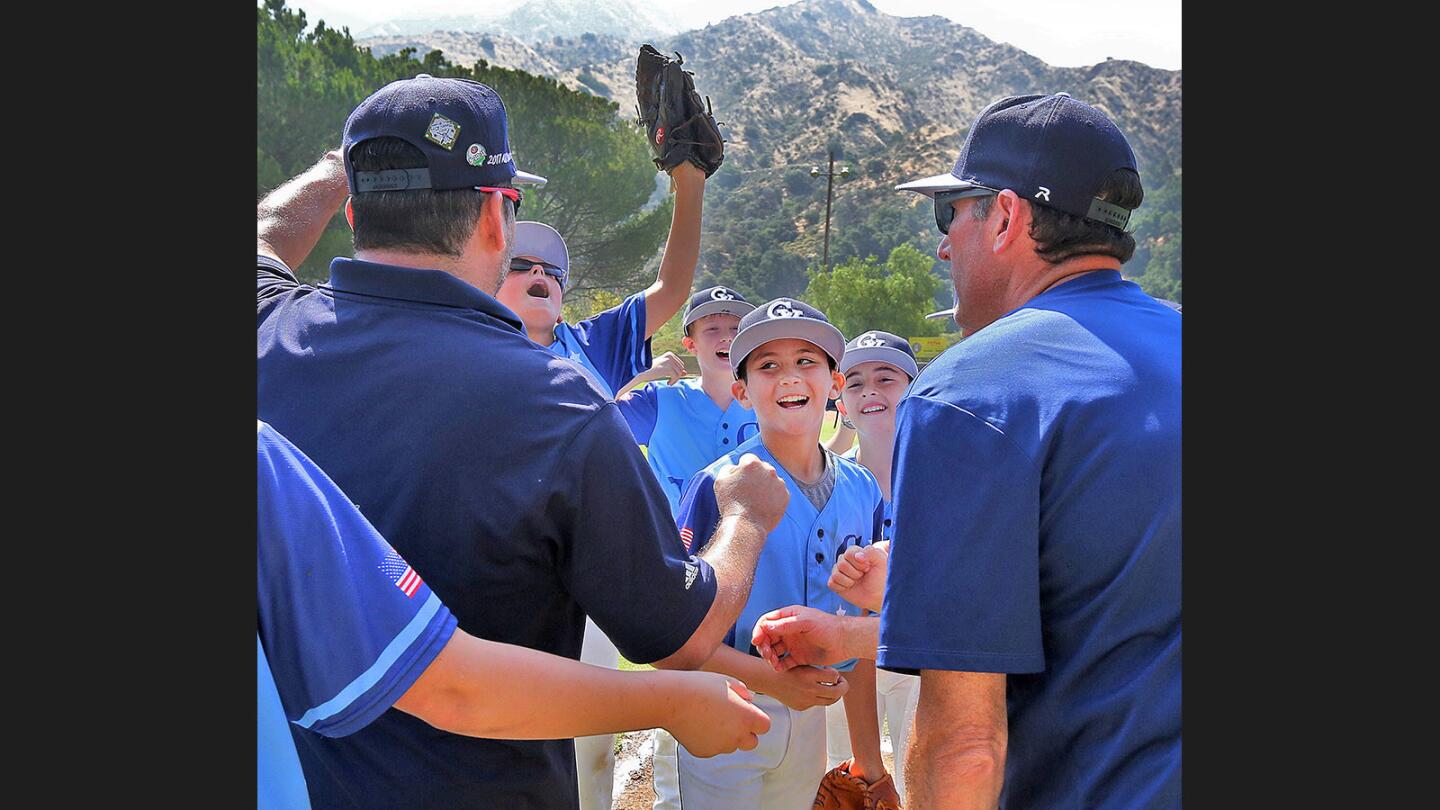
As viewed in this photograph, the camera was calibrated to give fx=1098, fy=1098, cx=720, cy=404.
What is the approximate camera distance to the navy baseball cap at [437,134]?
6.91 feet

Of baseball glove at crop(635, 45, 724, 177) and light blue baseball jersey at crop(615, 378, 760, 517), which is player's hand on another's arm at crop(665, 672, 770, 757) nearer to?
baseball glove at crop(635, 45, 724, 177)

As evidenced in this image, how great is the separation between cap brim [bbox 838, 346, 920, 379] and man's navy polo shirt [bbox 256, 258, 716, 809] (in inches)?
133

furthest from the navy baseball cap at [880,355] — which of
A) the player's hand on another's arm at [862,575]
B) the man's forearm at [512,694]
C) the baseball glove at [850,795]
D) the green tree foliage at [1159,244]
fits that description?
the green tree foliage at [1159,244]

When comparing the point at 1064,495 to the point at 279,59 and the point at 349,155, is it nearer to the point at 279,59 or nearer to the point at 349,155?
the point at 349,155

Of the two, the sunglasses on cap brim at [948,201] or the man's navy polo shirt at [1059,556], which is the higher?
the sunglasses on cap brim at [948,201]

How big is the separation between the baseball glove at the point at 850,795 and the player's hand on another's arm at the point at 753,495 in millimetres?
1366

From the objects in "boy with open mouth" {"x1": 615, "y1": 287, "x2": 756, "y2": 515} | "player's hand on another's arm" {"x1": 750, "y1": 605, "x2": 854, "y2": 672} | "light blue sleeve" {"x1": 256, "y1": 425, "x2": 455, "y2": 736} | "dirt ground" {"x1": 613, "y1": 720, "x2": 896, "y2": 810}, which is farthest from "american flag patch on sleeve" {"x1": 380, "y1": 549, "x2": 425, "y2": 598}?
"boy with open mouth" {"x1": 615, "y1": 287, "x2": 756, "y2": 515}

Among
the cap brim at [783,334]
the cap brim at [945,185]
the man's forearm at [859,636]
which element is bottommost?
the man's forearm at [859,636]

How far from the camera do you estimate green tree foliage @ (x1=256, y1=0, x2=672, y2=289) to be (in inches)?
1505

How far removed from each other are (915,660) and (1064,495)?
375 mm

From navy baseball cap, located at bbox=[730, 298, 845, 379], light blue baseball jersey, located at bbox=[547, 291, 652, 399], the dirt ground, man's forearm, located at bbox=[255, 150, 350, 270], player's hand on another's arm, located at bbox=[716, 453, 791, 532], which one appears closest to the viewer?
player's hand on another's arm, located at bbox=[716, 453, 791, 532]

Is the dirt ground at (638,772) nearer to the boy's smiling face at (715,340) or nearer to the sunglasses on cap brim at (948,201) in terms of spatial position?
the boy's smiling face at (715,340)

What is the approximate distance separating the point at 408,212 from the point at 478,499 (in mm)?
614

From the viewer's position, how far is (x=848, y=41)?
14050 cm
